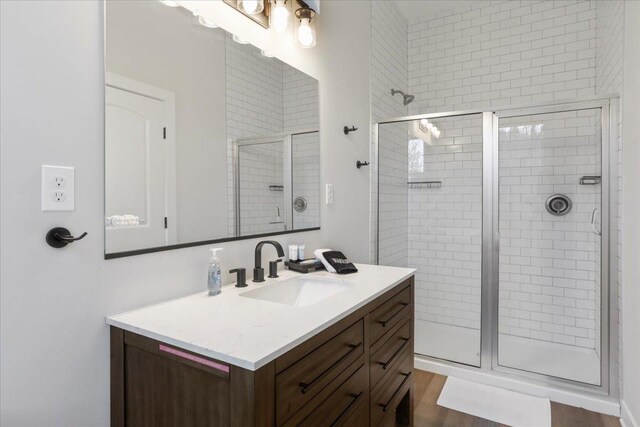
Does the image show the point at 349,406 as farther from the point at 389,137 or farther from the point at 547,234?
the point at 547,234

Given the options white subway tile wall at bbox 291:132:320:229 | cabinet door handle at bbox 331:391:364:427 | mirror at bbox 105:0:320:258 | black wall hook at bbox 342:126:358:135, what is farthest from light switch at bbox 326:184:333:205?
cabinet door handle at bbox 331:391:364:427

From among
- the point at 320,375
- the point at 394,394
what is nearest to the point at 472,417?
the point at 394,394

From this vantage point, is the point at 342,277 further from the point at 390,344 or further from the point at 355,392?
the point at 355,392

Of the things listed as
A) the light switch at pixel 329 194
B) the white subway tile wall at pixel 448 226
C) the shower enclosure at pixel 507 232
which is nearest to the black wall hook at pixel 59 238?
the light switch at pixel 329 194

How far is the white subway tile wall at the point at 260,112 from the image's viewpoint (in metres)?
1.63

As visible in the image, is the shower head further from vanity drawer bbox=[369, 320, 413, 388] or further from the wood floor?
the wood floor

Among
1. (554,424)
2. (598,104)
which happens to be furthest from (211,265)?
(598,104)

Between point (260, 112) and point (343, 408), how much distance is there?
4.37 feet

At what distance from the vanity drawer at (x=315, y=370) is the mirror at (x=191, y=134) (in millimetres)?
652

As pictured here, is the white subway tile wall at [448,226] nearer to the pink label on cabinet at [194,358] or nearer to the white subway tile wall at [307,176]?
the white subway tile wall at [307,176]

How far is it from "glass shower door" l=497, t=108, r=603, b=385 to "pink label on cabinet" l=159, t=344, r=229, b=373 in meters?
2.46

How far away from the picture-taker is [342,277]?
1.78m

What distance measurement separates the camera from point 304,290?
1.74 metres

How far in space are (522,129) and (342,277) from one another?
2.18 metres
